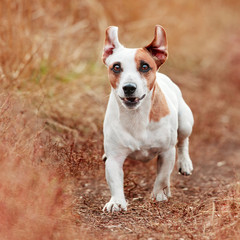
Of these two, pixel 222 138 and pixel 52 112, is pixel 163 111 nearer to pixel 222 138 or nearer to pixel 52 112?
pixel 52 112

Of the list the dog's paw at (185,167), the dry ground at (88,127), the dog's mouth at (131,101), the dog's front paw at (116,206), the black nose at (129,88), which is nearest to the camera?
the dry ground at (88,127)

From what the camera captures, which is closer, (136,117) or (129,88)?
(129,88)

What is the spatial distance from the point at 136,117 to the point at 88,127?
2.02m

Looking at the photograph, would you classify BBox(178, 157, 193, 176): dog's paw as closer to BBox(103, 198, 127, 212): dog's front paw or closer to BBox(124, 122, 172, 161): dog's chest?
BBox(124, 122, 172, 161): dog's chest

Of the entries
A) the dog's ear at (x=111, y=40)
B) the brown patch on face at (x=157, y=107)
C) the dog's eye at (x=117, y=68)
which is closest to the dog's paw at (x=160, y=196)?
the brown patch on face at (x=157, y=107)

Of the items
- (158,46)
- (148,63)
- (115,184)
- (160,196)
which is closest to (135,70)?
(148,63)

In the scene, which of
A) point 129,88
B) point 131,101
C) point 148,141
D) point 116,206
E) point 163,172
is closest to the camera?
point 129,88

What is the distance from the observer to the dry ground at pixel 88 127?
4465 millimetres

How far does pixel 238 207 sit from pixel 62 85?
3.87 meters

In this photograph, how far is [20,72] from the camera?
7098mm

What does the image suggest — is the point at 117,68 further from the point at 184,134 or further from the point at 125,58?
the point at 184,134

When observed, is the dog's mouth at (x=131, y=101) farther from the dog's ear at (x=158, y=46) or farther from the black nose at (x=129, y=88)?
the dog's ear at (x=158, y=46)

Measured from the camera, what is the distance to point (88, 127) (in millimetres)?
7215

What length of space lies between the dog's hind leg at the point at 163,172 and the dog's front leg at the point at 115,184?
0.47 metres
